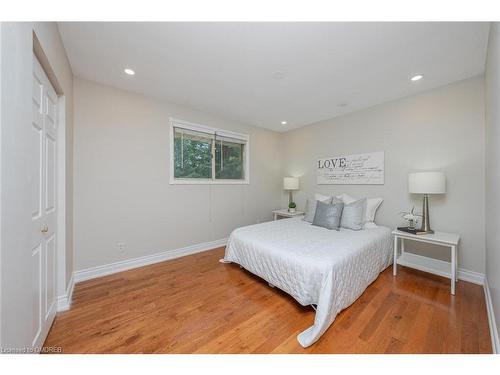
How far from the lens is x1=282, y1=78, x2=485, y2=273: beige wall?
2273mm

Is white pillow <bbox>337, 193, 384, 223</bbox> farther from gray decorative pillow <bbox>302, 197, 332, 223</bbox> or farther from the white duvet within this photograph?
gray decorative pillow <bbox>302, 197, 332, 223</bbox>

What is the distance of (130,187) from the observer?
2662 millimetres

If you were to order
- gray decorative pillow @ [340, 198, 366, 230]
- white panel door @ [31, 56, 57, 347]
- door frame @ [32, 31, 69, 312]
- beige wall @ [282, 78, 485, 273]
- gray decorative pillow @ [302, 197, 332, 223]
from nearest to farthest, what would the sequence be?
white panel door @ [31, 56, 57, 347]
door frame @ [32, 31, 69, 312]
beige wall @ [282, 78, 485, 273]
gray decorative pillow @ [340, 198, 366, 230]
gray decorative pillow @ [302, 197, 332, 223]

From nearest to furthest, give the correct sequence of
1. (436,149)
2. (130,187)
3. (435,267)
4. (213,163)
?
(435,267) < (436,149) < (130,187) < (213,163)

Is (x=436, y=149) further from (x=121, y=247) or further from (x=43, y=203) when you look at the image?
(x=121, y=247)

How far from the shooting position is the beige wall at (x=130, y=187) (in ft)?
7.67

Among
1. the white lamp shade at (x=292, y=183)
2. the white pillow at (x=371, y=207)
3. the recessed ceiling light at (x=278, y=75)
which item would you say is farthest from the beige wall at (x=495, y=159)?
the white lamp shade at (x=292, y=183)

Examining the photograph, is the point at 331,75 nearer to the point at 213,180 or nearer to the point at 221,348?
the point at 213,180

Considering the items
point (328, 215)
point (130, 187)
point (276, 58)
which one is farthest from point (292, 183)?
point (130, 187)

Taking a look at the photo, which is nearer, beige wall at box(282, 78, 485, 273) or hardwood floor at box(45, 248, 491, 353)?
hardwood floor at box(45, 248, 491, 353)

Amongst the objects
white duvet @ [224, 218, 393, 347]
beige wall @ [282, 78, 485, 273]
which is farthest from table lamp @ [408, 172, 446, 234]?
white duvet @ [224, 218, 393, 347]

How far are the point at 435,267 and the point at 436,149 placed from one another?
152cm

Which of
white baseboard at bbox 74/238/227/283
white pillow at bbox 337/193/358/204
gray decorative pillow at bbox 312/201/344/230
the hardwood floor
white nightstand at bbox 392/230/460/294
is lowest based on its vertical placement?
the hardwood floor

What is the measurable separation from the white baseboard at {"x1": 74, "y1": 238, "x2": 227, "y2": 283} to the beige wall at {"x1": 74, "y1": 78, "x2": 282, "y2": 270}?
63 mm
